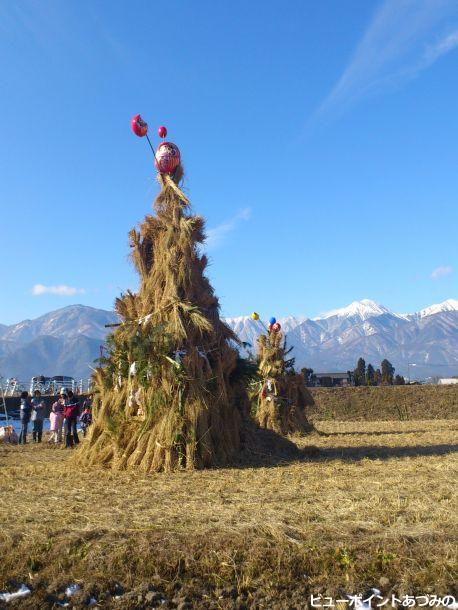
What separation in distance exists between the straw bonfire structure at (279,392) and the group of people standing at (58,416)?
18.6ft

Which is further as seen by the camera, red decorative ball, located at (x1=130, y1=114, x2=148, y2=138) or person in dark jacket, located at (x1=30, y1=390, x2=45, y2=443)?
person in dark jacket, located at (x1=30, y1=390, x2=45, y2=443)

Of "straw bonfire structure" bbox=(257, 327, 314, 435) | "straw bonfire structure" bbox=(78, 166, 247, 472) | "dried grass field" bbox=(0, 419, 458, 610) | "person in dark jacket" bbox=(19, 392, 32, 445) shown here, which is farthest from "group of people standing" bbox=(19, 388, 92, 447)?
"dried grass field" bbox=(0, 419, 458, 610)

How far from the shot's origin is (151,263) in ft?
38.5

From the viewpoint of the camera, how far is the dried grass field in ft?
14.6

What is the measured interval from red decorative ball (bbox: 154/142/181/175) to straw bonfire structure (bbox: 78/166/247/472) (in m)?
→ 0.23

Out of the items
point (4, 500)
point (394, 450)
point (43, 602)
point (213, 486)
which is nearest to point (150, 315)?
point (213, 486)

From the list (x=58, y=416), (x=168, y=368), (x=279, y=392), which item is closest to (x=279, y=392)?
(x=279, y=392)

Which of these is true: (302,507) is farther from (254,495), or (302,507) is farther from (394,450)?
(394,450)

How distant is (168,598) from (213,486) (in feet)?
12.7

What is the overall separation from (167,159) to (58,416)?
850 centimetres

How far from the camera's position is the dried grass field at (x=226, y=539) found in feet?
14.6

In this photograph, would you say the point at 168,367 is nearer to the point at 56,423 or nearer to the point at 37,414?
the point at 56,423

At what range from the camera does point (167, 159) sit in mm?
12070

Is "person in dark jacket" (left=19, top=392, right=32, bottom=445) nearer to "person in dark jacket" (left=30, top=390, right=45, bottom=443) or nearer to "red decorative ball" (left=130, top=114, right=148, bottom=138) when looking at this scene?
"person in dark jacket" (left=30, top=390, right=45, bottom=443)
